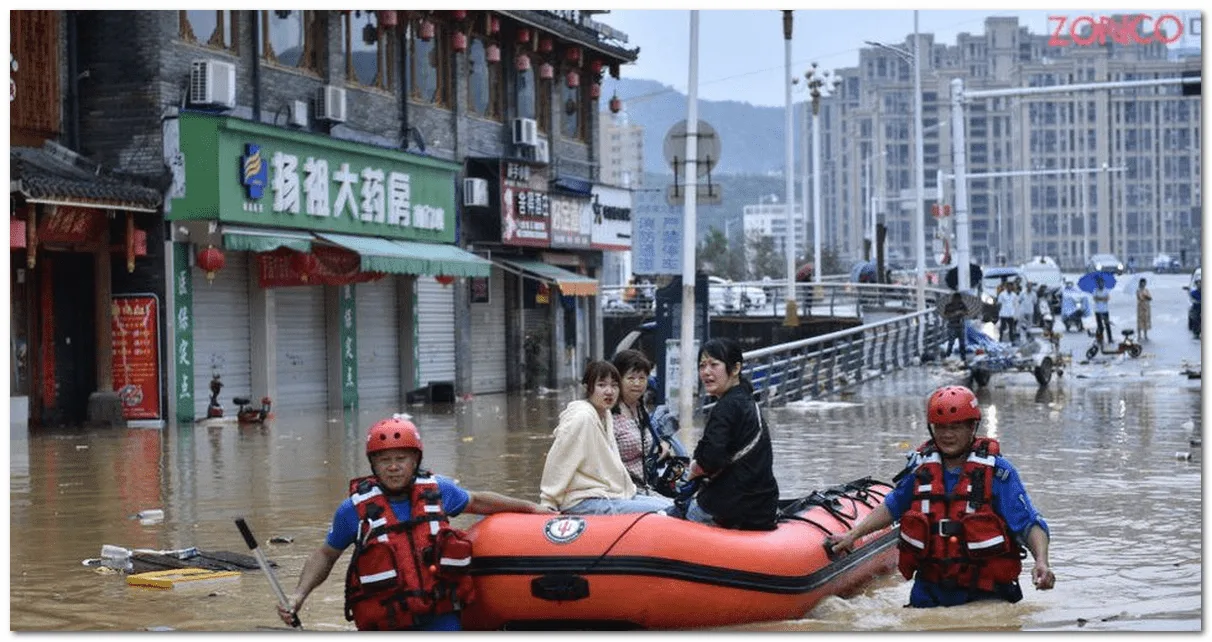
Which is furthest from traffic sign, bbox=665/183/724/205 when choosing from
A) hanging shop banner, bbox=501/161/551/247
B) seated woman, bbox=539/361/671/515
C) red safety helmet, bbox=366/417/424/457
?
red safety helmet, bbox=366/417/424/457

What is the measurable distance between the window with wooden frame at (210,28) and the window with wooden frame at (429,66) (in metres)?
5.93

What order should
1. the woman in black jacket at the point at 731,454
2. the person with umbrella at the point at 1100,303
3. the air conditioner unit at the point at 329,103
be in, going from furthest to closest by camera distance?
the person with umbrella at the point at 1100,303 → the air conditioner unit at the point at 329,103 → the woman in black jacket at the point at 731,454

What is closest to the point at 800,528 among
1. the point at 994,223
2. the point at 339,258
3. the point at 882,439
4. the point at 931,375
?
the point at 882,439

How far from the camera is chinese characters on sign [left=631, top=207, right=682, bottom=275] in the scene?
22625mm

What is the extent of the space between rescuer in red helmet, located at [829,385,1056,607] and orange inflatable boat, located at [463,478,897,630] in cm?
92

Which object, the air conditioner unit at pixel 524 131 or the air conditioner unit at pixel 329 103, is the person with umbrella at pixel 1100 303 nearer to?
the air conditioner unit at pixel 524 131

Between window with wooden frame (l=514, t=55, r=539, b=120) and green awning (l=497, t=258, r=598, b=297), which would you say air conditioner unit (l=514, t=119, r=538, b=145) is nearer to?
window with wooden frame (l=514, t=55, r=539, b=120)

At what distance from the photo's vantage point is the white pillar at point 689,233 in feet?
73.8

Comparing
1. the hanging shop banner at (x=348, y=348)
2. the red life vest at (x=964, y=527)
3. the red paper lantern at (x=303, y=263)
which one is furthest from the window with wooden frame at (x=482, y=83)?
the red life vest at (x=964, y=527)

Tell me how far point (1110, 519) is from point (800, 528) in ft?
17.1

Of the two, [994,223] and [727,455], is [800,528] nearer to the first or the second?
[727,455]

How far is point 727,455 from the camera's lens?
9.02m

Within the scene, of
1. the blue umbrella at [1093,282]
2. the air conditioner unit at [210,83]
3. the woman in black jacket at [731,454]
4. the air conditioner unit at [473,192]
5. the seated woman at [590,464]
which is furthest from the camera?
the blue umbrella at [1093,282]

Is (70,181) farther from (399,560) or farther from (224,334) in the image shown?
(399,560)
